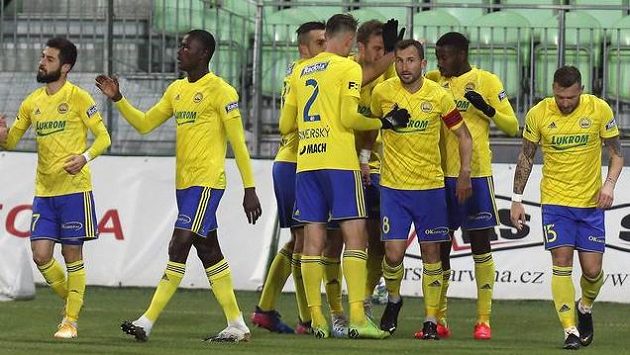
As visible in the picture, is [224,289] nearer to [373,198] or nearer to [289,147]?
[289,147]

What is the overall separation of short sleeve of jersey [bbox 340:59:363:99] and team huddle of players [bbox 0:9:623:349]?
11 mm

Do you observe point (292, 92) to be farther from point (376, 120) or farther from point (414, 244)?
point (414, 244)

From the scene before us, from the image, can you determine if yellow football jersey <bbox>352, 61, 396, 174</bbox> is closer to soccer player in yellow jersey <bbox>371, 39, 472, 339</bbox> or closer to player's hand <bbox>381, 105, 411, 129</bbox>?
soccer player in yellow jersey <bbox>371, 39, 472, 339</bbox>

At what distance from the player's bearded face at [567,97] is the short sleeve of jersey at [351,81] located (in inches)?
56.8

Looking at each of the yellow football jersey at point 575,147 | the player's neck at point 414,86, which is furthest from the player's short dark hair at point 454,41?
the yellow football jersey at point 575,147

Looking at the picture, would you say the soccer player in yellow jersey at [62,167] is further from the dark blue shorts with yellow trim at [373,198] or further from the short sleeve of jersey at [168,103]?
the dark blue shorts with yellow trim at [373,198]

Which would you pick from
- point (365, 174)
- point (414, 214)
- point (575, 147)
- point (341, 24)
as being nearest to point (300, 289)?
point (365, 174)

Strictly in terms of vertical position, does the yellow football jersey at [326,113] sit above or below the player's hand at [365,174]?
above

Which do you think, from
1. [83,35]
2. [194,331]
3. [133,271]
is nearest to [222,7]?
[83,35]

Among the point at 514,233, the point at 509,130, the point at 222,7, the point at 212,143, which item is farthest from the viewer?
the point at 222,7

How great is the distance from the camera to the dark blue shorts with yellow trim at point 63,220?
11359 mm

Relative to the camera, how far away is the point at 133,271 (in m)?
16.3

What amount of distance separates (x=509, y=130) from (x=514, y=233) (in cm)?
408

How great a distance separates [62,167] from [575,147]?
3.83 meters
